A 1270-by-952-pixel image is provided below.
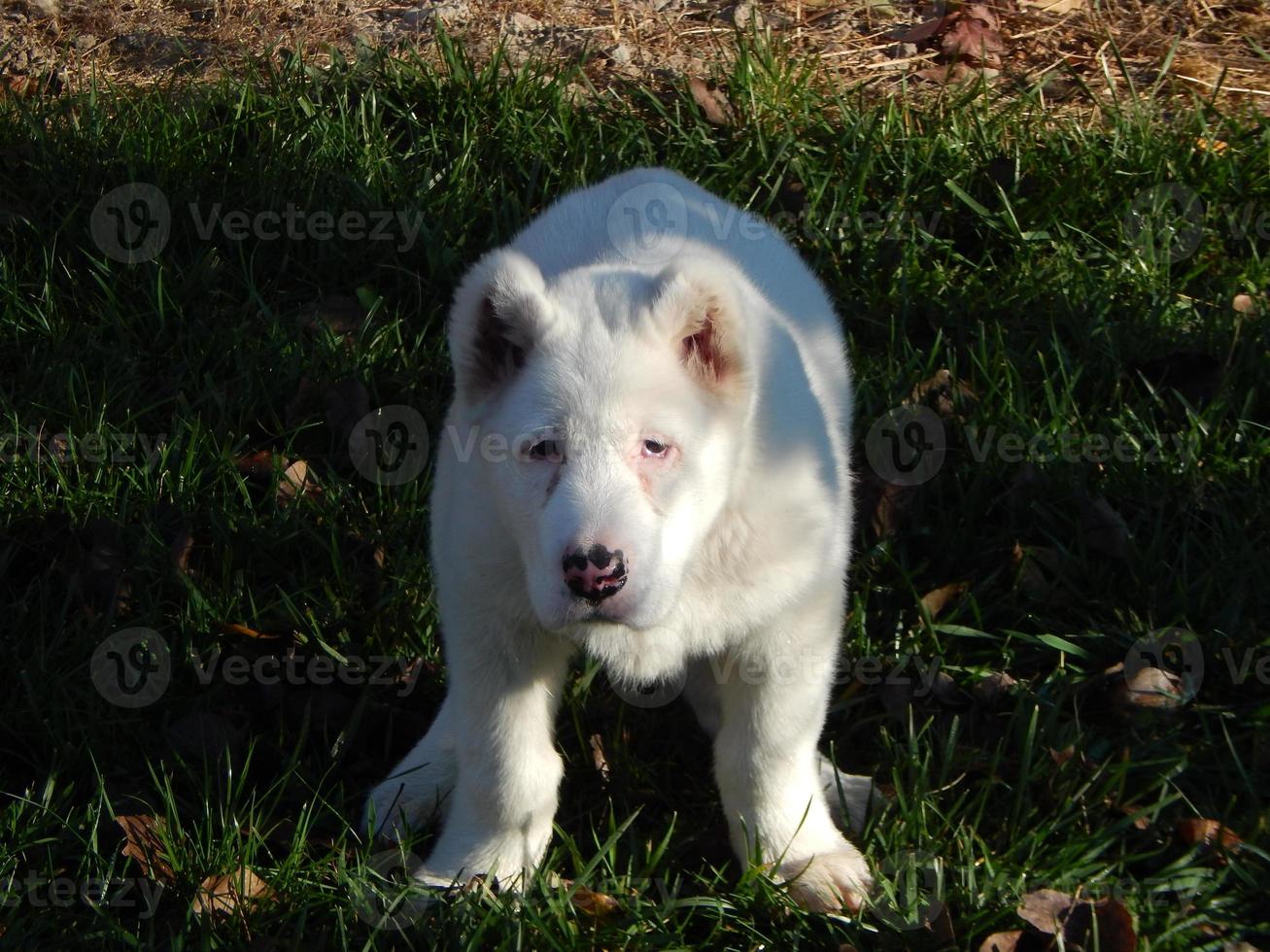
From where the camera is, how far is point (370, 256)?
17.6 ft

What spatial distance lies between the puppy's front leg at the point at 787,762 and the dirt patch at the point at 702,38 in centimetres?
320

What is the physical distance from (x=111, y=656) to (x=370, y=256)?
6.25ft

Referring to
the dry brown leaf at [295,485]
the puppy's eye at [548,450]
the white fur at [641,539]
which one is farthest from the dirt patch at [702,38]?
the puppy's eye at [548,450]

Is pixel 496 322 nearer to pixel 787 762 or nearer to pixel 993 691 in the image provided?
pixel 787 762

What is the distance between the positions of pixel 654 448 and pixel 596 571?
342 millimetres

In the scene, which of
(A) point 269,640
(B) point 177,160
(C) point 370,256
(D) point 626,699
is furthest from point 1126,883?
(B) point 177,160

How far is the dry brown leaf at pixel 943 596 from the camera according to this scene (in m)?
4.19

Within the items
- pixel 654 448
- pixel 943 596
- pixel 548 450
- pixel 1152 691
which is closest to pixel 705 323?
pixel 654 448

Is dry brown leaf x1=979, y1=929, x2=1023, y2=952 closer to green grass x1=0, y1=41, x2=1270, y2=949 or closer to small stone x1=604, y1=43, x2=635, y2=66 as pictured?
green grass x1=0, y1=41, x2=1270, y2=949

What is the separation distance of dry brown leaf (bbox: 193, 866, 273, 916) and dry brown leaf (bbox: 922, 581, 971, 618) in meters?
1.93

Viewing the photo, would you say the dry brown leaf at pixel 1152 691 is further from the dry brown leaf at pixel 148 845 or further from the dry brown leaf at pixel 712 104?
the dry brown leaf at pixel 712 104

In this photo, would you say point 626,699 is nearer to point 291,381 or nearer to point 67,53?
point 291,381

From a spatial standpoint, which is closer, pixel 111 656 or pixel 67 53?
pixel 111 656

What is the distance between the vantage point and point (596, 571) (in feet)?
9.37
